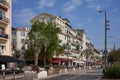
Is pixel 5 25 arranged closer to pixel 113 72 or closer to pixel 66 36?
A: pixel 113 72

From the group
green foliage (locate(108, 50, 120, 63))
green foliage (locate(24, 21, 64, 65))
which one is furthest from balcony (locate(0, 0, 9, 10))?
green foliage (locate(108, 50, 120, 63))

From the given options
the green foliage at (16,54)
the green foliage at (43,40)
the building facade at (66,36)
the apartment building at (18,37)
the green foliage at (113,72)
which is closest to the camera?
the green foliage at (113,72)

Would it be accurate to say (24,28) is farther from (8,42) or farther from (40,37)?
(8,42)

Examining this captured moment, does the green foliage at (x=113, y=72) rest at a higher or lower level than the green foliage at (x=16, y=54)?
lower

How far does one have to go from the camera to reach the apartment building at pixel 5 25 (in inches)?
2115

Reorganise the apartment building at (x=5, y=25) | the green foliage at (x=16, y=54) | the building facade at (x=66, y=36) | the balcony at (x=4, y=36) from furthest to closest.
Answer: the building facade at (x=66, y=36) < the green foliage at (x=16, y=54) < the apartment building at (x=5, y=25) < the balcony at (x=4, y=36)

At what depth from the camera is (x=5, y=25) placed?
5566 cm

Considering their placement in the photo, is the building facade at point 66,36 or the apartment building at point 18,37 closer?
the apartment building at point 18,37

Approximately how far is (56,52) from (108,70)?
41.6 meters

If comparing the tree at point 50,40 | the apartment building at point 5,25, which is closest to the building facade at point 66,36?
the tree at point 50,40

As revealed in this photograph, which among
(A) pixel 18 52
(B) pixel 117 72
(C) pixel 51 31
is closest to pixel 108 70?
(B) pixel 117 72

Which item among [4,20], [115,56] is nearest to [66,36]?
[115,56]

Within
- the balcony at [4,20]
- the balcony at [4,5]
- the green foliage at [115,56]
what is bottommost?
the green foliage at [115,56]

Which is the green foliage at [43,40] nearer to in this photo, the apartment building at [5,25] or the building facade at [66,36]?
the apartment building at [5,25]
